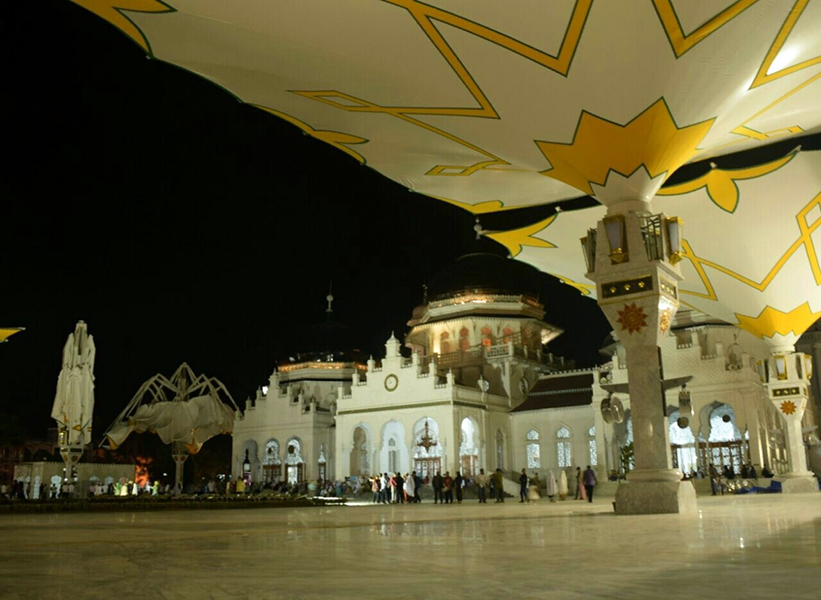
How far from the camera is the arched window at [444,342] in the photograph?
4519 centimetres

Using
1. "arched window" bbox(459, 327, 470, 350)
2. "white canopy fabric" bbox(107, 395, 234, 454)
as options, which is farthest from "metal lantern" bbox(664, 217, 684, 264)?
"arched window" bbox(459, 327, 470, 350)

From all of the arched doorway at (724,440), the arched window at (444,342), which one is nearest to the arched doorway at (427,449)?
the arched window at (444,342)

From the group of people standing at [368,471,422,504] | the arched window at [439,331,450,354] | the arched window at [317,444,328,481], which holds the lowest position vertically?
the group of people standing at [368,471,422,504]

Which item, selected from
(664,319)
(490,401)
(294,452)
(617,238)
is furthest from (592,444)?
(617,238)

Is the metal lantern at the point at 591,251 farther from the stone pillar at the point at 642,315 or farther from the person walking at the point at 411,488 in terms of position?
the person walking at the point at 411,488

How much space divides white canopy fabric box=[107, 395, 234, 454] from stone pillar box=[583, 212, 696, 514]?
26.5 m

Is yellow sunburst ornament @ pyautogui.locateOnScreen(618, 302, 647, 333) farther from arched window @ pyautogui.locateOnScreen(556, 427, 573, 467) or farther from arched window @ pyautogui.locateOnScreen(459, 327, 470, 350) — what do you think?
arched window @ pyautogui.locateOnScreen(459, 327, 470, 350)

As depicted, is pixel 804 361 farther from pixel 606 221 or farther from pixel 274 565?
pixel 274 565

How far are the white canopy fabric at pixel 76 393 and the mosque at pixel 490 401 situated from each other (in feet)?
51.3

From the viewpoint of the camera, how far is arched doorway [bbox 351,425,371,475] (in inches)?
1601

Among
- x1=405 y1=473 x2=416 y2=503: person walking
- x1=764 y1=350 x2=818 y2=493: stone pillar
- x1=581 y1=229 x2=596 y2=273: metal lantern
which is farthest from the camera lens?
x1=405 y1=473 x2=416 y2=503: person walking

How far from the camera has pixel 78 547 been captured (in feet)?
24.1

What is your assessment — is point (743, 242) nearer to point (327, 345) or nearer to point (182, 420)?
point (182, 420)

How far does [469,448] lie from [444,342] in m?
8.30
